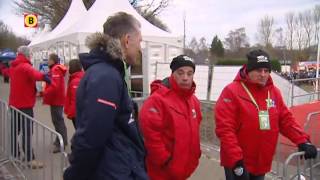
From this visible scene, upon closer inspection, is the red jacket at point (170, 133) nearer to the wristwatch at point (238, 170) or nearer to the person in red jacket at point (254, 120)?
the person in red jacket at point (254, 120)

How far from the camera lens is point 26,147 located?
5.70 meters

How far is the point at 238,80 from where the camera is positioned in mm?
4176

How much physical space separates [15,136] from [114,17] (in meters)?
4.10

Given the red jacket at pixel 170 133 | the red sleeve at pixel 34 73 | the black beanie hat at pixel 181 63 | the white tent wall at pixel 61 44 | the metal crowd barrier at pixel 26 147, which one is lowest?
the metal crowd barrier at pixel 26 147

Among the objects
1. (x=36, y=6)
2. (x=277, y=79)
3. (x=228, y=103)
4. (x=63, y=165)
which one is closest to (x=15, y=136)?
(x=63, y=165)

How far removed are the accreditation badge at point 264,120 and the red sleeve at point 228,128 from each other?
21 cm

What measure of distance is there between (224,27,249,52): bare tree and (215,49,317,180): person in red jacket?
74352mm

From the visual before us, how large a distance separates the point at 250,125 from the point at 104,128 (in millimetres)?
1931

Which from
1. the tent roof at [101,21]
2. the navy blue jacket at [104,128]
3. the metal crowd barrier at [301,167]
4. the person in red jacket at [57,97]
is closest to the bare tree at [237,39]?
the tent roof at [101,21]

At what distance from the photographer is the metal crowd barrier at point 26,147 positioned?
5.20m

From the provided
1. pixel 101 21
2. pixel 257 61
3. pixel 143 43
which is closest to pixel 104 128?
pixel 257 61

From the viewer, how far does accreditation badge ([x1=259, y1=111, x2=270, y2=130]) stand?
3984 mm

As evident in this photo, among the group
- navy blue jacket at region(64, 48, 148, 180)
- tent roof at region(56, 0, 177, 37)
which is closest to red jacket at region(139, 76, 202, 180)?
navy blue jacket at region(64, 48, 148, 180)

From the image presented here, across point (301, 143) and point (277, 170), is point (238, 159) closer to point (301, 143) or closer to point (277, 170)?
point (301, 143)
